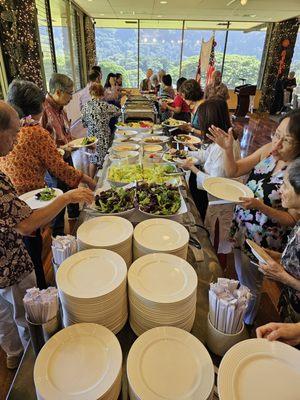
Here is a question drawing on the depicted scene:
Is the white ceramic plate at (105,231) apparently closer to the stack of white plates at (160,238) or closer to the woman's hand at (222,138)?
the stack of white plates at (160,238)

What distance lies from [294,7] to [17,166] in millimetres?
8567

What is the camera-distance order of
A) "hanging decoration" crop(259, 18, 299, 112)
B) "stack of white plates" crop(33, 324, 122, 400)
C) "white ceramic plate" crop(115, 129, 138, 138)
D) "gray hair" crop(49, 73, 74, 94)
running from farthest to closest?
"hanging decoration" crop(259, 18, 299, 112)
"white ceramic plate" crop(115, 129, 138, 138)
"gray hair" crop(49, 73, 74, 94)
"stack of white plates" crop(33, 324, 122, 400)

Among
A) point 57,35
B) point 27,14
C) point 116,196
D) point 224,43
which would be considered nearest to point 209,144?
point 116,196

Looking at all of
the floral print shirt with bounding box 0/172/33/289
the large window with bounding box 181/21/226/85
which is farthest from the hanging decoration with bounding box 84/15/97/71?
the floral print shirt with bounding box 0/172/33/289

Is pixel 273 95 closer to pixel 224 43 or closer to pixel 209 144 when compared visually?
pixel 224 43

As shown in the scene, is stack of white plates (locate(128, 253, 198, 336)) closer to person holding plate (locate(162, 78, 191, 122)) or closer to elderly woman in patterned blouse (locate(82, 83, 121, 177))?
elderly woman in patterned blouse (locate(82, 83, 121, 177))

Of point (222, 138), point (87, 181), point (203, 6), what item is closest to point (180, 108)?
point (222, 138)

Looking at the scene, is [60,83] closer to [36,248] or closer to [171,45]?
[36,248]

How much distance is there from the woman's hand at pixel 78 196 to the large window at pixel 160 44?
468 inches

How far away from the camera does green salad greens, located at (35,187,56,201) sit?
5.62ft

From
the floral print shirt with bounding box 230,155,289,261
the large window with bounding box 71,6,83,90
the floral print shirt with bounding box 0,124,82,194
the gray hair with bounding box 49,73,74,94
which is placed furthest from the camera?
the large window with bounding box 71,6,83,90

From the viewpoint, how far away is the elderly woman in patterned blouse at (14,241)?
3.55 feet

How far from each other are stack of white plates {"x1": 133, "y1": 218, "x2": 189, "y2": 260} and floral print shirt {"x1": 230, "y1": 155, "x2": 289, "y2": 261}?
0.64 metres

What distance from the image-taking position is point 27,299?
2.56 feet
